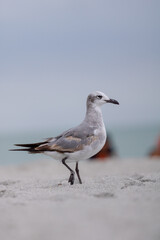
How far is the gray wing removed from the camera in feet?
17.3

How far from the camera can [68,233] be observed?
121 inches

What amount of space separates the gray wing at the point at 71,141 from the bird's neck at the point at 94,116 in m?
0.16

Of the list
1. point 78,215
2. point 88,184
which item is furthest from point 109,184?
point 78,215

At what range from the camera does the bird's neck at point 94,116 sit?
5.60m

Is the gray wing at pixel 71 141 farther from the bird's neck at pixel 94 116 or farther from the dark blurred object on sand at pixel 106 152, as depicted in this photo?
the dark blurred object on sand at pixel 106 152

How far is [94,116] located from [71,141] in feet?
1.76

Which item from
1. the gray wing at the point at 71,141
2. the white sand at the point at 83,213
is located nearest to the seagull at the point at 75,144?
the gray wing at the point at 71,141

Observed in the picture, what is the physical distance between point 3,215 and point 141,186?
192 centimetres

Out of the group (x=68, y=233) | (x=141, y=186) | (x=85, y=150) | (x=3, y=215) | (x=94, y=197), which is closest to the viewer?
(x=68, y=233)

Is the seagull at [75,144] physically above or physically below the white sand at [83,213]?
above

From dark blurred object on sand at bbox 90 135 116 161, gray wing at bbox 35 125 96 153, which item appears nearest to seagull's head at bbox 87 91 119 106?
gray wing at bbox 35 125 96 153

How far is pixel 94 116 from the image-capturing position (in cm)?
564

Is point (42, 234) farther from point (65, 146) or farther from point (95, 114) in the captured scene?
point (95, 114)

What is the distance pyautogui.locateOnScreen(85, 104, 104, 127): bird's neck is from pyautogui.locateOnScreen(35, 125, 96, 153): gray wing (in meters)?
0.16
